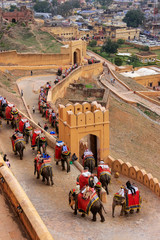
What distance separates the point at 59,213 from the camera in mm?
11086

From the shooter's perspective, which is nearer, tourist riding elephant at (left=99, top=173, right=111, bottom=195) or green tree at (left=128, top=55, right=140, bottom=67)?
tourist riding elephant at (left=99, top=173, right=111, bottom=195)

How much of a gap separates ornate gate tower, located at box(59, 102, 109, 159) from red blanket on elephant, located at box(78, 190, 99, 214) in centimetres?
448

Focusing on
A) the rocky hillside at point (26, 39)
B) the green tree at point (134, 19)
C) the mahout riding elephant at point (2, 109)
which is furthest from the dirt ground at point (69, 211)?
the green tree at point (134, 19)

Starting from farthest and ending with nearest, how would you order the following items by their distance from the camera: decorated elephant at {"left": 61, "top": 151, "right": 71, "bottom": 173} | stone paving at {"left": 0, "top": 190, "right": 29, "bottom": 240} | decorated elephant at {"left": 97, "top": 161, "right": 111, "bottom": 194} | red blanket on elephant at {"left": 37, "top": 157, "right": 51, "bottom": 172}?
decorated elephant at {"left": 61, "top": 151, "right": 71, "bottom": 173} → decorated elephant at {"left": 97, "top": 161, "right": 111, "bottom": 194} → red blanket on elephant at {"left": 37, "top": 157, "right": 51, "bottom": 172} → stone paving at {"left": 0, "top": 190, "right": 29, "bottom": 240}

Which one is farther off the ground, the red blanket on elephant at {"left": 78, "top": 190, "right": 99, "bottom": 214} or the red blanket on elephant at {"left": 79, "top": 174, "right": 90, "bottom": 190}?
the red blanket on elephant at {"left": 79, "top": 174, "right": 90, "bottom": 190}

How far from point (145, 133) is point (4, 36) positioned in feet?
96.7

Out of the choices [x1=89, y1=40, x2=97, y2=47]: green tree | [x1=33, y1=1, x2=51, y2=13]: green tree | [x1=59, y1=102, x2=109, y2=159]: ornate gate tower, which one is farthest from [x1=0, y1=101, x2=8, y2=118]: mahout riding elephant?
Answer: [x1=33, y1=1, x2=51, y2=13]: green tree

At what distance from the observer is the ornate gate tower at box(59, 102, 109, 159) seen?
14820 millimetres

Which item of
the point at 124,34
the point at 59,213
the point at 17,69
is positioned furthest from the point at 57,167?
the point at 124,34

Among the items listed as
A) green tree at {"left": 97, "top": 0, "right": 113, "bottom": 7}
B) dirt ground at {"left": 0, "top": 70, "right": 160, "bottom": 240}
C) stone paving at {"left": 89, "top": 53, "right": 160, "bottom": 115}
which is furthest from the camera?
green tree at {"left": 97, "top": 0, "right": 113, "bottom": 7}

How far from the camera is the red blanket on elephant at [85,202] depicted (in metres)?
10.4

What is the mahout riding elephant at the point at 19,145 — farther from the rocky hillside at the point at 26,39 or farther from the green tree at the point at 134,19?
the green tree at the point at 134,19

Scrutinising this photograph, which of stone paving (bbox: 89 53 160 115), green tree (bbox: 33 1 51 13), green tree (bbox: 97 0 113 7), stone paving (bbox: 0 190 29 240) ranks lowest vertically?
stone paving (bbox: 89 53 160 115)

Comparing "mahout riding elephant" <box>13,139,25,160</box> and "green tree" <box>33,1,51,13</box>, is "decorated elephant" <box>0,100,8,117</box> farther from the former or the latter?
"green tree" <box>33,1,51,13</box>
